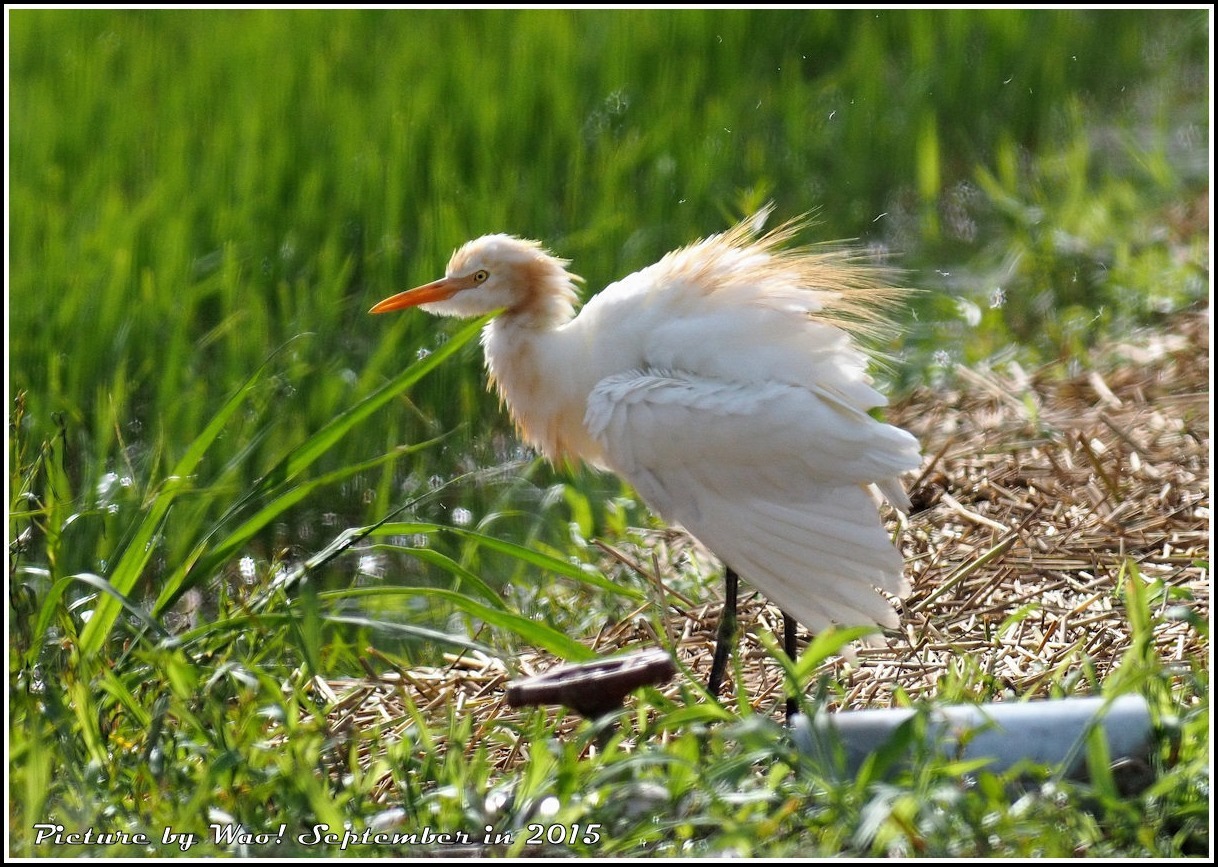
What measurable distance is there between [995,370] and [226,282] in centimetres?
264

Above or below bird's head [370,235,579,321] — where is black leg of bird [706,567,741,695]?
below

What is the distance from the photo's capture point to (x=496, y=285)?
11.6 feet

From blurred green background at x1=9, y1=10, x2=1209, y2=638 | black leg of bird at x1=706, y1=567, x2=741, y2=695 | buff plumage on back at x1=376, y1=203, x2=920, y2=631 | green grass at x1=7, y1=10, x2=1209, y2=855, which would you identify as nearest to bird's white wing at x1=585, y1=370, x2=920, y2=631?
buff plumage on back at x1=376, y1=203, x2=920, y2=631

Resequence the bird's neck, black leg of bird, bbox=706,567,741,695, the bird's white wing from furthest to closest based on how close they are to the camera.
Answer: the bird's neck < black leg of bird, bbox=706,567,741,695 < the bird's white wing

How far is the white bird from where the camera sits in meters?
3.02

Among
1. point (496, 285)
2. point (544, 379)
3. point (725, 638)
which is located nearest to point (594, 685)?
point (725, 638)

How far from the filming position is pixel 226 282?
181 inches

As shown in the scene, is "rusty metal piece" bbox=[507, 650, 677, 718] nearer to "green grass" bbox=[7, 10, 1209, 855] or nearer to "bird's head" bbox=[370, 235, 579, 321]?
"green grass" bbox=[7, 10, 1209, 855]

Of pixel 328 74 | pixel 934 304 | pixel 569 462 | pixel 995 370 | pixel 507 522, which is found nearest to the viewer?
pixel 569 462

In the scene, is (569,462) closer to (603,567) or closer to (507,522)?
(603,567)

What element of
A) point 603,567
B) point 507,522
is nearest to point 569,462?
point 603,567

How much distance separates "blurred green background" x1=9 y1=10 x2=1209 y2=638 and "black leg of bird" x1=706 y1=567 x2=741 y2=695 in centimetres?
58

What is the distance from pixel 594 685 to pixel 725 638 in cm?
86

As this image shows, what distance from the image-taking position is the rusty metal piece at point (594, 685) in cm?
238
